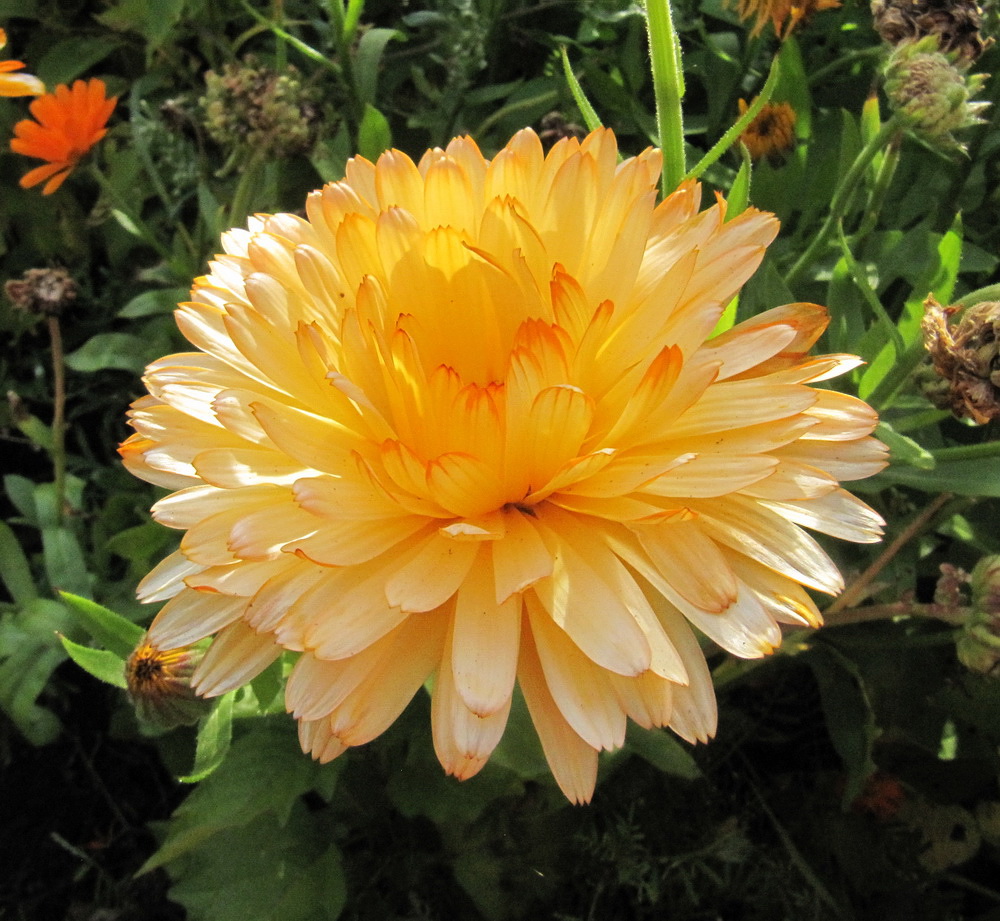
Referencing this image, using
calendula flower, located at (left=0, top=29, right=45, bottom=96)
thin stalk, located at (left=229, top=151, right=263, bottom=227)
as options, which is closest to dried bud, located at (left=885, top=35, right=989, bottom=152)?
thin stalk, located at (left=229, top=151, right=263, bottom=227)

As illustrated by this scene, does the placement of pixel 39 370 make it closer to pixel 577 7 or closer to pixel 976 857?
pixel 577 7

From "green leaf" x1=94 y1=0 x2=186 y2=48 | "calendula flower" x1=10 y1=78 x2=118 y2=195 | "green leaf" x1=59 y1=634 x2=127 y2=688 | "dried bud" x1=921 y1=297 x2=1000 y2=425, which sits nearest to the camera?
"dried bud" x1=921 y1=297 x2=1000 y2=425

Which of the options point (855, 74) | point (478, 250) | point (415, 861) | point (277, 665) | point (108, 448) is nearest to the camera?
point (478, 250)

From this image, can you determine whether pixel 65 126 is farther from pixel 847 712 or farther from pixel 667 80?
pixel 847 712

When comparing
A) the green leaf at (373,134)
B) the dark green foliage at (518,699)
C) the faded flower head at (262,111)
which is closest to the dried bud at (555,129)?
the dark green foliage at (518,699)

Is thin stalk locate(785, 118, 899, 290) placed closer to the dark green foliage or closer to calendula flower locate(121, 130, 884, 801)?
the dark green foliage

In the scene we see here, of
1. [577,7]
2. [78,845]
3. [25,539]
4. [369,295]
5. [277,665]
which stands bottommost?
[78,845]

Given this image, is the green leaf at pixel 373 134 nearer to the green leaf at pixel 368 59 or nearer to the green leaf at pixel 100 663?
the green leaf at pixel 368 59

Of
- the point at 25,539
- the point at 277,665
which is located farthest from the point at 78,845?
the point at 277,665
